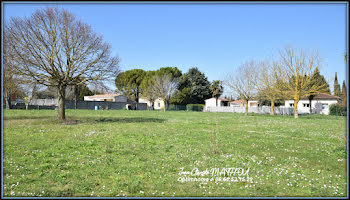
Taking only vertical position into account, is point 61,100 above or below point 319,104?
above

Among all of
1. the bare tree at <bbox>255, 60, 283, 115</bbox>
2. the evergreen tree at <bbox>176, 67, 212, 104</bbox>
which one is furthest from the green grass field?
the evergreen tree at <bbox>176, 67, 212, 104</bbox>

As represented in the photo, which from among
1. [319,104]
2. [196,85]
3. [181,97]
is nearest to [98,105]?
[181,97]

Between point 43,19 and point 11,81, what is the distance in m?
5.02

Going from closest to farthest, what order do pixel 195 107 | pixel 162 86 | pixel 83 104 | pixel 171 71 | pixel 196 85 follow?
1. pixel 83 104
2. pixel 162 86
3. pixel 171 71
4. pixel 195 107
5. pixel 196 85

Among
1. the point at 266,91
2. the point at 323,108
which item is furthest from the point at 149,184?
the point at 323,108

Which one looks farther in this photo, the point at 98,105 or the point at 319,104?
the point at 319,104

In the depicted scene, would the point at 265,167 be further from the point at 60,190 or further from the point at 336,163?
the point at 60,190

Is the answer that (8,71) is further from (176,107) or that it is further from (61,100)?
(176,107)

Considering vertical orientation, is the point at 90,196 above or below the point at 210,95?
below

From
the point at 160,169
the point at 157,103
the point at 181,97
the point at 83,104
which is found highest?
the point at 181,97

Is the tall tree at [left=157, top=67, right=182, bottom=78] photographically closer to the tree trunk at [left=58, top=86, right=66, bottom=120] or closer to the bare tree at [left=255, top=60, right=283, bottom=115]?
the bare tree at [left=255, top=60, right=283, bottom=115]

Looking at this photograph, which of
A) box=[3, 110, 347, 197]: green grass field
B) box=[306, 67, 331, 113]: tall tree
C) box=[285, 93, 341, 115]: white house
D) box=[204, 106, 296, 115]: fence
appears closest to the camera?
box=[3, 110, 347, 197]: green grass field

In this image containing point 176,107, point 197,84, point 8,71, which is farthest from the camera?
point 197,84

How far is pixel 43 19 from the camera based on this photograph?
17438 mm
